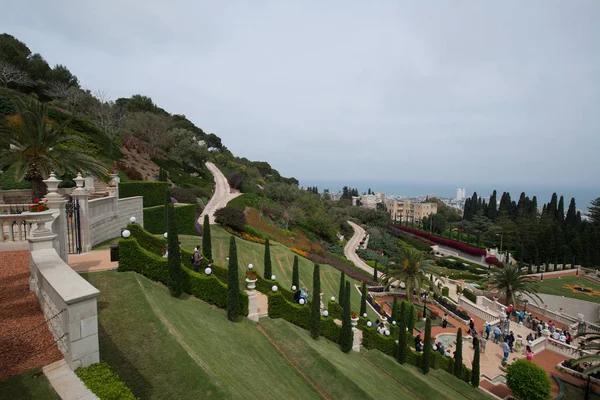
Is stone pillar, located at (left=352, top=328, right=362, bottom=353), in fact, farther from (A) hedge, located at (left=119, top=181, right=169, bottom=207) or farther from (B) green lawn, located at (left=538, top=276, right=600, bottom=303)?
(B) green lawn, located at (left=538, top=276, right=600, bottom=303)

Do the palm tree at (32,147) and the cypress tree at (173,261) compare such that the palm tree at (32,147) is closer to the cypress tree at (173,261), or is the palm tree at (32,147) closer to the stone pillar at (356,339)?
Result: the cypress tree at (173,261)

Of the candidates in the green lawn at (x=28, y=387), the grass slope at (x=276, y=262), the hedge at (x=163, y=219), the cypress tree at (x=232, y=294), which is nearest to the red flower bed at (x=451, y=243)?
the grass slope at (x=276, y=262)

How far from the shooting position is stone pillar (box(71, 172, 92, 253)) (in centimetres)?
1529

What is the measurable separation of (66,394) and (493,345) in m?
31.6

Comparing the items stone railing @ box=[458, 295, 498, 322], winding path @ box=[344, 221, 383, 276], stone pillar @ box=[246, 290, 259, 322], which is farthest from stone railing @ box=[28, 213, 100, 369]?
winding path @ box=[344, 221, 383, 276]

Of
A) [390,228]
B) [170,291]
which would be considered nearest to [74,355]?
[170,291]

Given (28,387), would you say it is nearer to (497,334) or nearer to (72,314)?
(72,314)

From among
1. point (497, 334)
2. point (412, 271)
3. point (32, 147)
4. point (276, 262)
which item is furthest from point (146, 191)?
point (497, 334)

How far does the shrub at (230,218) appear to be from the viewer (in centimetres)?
3600

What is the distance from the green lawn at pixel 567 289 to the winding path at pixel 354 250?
79.5 ft

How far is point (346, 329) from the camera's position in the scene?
58.4ft

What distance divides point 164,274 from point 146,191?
57.7 ft

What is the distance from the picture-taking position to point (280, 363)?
12922mm

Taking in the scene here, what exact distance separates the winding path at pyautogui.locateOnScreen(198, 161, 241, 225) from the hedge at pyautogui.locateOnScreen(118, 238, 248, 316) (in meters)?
21.3
